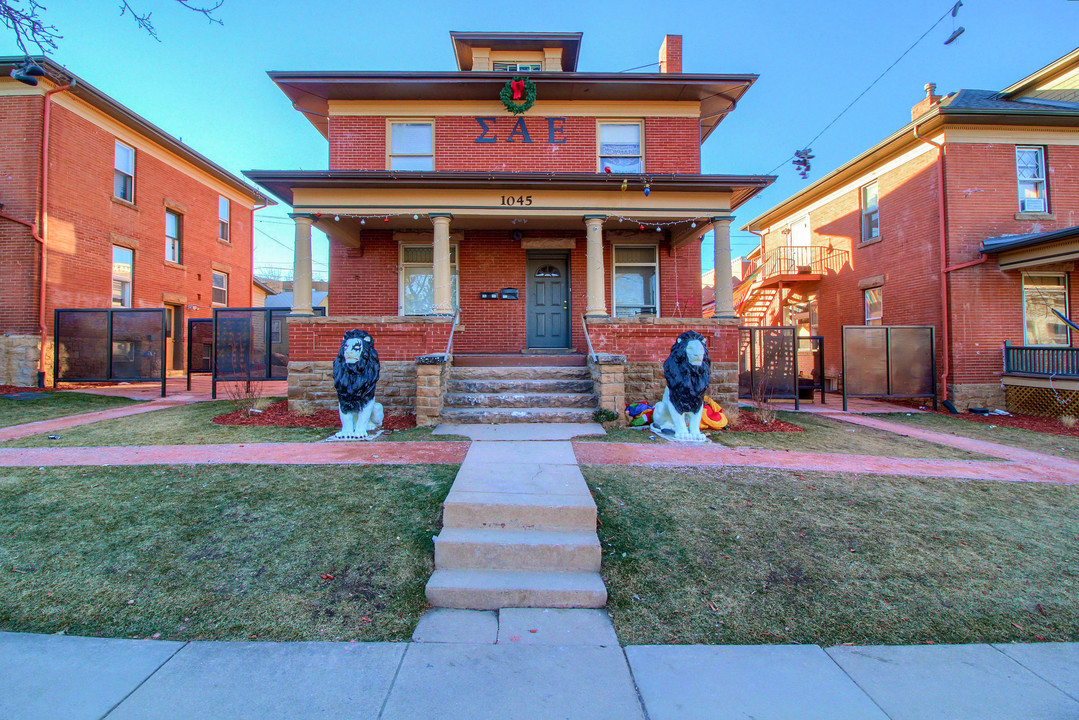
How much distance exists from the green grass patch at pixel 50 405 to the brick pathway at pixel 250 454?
11.3ft

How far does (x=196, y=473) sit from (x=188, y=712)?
11.9 feet

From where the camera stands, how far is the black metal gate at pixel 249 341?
1070cm

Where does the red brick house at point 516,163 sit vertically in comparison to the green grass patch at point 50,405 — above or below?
above

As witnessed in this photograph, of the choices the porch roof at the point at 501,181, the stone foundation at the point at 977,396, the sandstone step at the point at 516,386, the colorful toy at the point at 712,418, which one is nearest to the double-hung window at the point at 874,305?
the stone foundation at the point at 977,396

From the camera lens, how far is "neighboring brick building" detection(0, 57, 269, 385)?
12.1m

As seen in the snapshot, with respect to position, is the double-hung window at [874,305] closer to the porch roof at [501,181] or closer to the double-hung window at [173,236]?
the porch roof at [501,181]

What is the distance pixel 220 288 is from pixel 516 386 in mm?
17350

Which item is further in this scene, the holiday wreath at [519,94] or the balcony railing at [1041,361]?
the holiday wreath at [519,94]

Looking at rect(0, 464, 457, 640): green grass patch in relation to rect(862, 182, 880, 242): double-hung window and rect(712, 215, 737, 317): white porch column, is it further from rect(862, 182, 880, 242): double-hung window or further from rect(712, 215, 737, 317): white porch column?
rect(862, 182, 880, 242): double-hung window

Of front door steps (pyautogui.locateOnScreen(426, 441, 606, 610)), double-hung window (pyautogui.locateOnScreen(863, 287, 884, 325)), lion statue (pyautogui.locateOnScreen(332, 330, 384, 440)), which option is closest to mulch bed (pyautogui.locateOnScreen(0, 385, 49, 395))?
lion statue (pyautogui.locateOnScreen(332, 330, 384, 440))

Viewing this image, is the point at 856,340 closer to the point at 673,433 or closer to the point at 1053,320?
the point at 1053,320

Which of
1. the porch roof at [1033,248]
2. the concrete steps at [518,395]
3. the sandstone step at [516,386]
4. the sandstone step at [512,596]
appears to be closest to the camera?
the sandstone step at [512,596]

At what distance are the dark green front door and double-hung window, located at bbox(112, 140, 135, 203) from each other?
13529 mm

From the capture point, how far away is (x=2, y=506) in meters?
4.16
